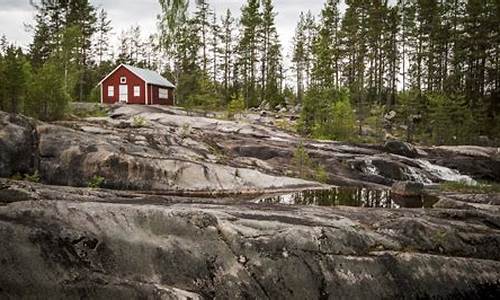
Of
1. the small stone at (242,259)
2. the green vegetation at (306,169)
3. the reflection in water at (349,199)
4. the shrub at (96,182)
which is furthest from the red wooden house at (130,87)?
the small stone at (242,259)

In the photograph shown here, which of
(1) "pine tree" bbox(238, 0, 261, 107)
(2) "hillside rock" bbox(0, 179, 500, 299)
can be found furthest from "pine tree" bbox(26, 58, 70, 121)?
(1) "pine tree" bbox(238, 0, 261, 107)

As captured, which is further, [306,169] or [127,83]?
Answer: [127,83]

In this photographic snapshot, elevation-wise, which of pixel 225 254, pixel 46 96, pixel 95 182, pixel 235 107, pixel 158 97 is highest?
pixel 158 97

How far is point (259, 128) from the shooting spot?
1535 inches

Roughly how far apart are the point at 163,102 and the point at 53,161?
121 feet

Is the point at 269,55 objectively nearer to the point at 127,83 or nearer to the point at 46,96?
the point at 127,83

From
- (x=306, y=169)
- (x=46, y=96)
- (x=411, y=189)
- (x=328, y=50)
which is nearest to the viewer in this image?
(x=411, y=189)

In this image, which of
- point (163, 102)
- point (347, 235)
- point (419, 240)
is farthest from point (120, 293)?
point (163, 102)

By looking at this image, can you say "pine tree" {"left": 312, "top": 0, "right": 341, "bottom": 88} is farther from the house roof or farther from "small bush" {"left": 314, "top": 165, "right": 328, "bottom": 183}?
"small bush" {"left": 314, "top": 165, "right": 328, "bottom": 183}

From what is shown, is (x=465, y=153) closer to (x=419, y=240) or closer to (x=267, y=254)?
(x=419, y=240)

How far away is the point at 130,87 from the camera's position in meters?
53.4

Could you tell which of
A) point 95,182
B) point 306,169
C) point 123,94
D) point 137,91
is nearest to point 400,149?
point 306,169

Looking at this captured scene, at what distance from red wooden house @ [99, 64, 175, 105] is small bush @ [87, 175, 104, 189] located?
3497cm

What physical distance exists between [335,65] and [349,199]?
1867 inches
